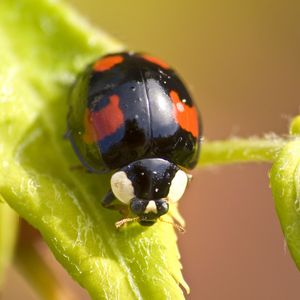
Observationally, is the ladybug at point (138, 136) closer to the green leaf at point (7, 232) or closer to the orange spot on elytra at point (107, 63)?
the orange spot on elytra at point (107, 63)

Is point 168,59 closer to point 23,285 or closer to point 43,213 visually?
point 23,285

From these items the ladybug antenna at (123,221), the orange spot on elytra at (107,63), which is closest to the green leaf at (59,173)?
the ladybug antenna at (123,221)

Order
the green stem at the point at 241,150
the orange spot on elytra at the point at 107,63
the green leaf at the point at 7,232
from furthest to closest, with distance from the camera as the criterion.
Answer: the green leaf at the point at 7,232, the orange spot on elytra at the point at 107,63, the green stem at the point at 241,150

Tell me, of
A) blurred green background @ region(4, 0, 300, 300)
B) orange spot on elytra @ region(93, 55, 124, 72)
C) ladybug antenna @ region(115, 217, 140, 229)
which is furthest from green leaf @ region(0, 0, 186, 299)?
blurred green background @ region(4, 0, 300, 300)

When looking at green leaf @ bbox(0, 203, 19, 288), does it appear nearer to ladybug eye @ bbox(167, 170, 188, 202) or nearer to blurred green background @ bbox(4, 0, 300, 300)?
ladybug eye @ bbox(167, 170, 188, 202)

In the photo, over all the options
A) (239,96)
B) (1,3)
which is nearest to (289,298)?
(239,96)
